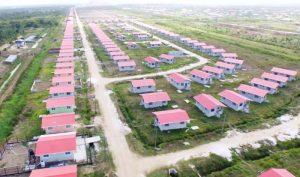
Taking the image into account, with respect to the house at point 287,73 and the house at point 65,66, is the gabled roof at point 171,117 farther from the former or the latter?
the house at point 65,66

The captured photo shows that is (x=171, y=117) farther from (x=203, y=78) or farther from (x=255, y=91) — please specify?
(x=203, y=78)

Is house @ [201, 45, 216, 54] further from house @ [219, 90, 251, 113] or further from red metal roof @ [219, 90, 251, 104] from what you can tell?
house @ [219, 90, 251, 113]

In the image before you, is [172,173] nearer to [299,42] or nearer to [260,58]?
[260,58]

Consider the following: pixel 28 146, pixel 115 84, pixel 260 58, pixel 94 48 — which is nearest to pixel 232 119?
pixel 115 84

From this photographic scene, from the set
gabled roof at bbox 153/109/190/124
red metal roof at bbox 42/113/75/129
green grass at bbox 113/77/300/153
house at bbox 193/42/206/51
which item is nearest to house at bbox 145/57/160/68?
→ green grass at bbox 113/77/300/153

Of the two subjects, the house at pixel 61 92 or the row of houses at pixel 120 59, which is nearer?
the house at pixel 61 92

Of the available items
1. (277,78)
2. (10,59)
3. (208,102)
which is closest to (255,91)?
(277,78)

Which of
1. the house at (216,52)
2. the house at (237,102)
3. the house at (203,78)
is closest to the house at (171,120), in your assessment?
the house at (237,102)
